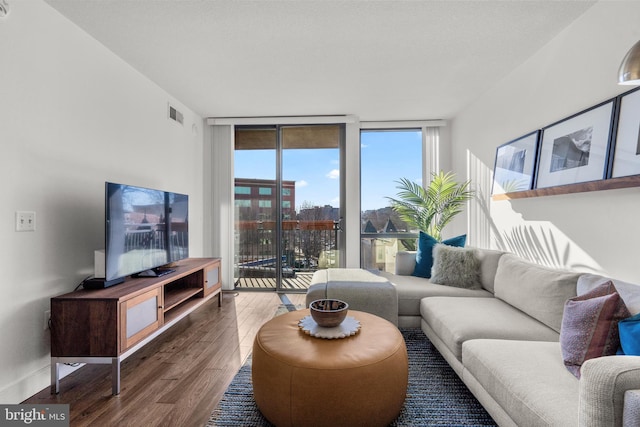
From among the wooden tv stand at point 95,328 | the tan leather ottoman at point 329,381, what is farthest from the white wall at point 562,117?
the wooden tv stand at point 95,328

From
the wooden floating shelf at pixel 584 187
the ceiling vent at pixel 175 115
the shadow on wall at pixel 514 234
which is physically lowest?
the shadow on wall at pixel 514 234

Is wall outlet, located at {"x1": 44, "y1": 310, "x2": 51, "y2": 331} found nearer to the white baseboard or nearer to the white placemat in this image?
the white baseboard

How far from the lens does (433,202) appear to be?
12.8 feet

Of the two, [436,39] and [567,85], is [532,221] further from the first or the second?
[436,39]

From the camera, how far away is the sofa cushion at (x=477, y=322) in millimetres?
1806

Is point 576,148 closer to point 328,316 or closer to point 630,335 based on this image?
point 630,335

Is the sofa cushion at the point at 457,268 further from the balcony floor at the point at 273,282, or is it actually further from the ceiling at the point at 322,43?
the balcony floor at the point at 273,282

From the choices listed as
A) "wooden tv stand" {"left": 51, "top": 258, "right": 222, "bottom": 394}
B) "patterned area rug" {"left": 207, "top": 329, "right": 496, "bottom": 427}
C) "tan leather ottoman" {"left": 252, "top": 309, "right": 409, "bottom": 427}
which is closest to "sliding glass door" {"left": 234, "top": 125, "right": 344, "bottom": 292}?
"patterned area rug" {"left": 207, "top": 329, "right": 496, "bottom": 427}

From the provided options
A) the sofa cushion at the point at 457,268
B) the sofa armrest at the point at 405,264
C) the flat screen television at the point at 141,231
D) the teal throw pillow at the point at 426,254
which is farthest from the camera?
the sofa armrest at the point at 405,264

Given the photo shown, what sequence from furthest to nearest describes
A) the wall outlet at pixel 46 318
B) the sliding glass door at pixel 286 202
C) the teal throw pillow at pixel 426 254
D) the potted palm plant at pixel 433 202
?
the sliding glass door at pixel 286 202
the potted palm plant at pixel 433 202
the teal throw pillow at pixel 426 254
the wall outlet at pixel 46 318

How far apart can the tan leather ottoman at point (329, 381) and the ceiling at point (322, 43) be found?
82.2 inches

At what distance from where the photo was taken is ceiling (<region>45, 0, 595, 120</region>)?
2039 mm

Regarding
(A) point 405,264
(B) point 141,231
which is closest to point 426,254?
(A) point 405,264

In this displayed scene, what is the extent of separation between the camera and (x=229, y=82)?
3129 millimetres
